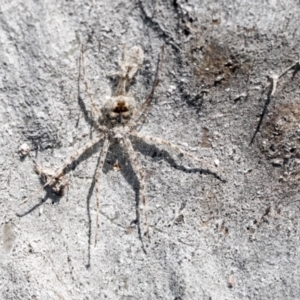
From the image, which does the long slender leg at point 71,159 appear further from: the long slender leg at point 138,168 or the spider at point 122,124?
the long slender leg at point 138,168

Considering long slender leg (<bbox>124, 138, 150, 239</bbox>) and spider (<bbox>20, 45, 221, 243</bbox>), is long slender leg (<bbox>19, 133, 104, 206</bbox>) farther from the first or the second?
long slender leg (<bbox>124, 138, 150, 239</bbox>)

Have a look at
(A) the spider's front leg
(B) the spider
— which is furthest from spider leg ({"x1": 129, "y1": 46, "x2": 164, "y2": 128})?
(A) the spider's front leg

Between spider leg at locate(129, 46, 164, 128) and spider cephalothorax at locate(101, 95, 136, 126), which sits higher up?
spider leg at locate(129, 46, 164, 128)

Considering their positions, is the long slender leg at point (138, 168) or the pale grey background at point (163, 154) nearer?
the pale grey background at point (163, 154)

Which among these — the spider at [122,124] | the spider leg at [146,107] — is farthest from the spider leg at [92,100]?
the spider leg at [146,107]

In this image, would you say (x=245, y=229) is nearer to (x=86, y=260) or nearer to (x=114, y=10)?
(x=86, y=260)

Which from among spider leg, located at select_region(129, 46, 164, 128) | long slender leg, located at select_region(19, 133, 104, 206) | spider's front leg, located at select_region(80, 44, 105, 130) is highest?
spider leg, located at select_region(129, 46, 164, 128)

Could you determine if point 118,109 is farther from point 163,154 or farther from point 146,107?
point 163,154

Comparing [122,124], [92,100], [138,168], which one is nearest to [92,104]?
[92,100]
